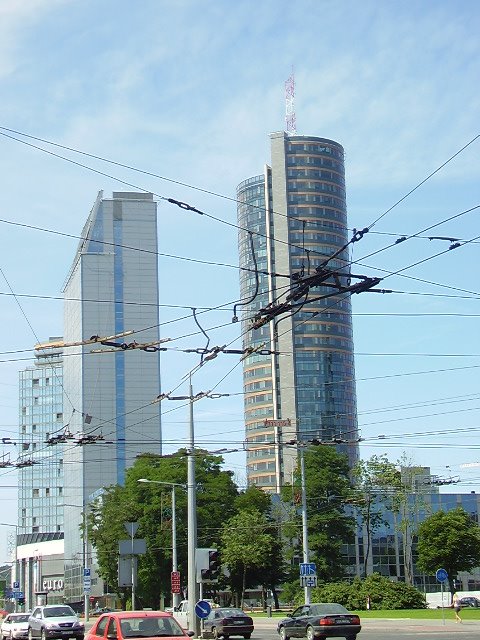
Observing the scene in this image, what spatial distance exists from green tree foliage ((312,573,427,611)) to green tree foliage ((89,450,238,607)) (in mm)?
10961

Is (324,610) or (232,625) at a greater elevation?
(324,610)

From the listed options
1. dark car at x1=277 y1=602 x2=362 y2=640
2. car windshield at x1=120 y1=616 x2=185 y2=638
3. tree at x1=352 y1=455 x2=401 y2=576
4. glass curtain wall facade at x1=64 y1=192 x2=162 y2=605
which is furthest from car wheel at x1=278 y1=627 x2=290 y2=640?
glass curtain wall facade at x1=64 y1=192 x2=162 y2=605

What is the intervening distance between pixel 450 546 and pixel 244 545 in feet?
47.2

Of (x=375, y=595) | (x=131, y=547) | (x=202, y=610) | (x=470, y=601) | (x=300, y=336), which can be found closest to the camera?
(x=202, y=610)

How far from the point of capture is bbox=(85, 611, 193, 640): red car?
58.4 ft

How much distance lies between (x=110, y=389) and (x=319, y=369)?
3505 centimetres

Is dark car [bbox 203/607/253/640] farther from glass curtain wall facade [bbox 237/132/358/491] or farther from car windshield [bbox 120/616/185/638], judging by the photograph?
glass curtain wall facade [bbox 237/132/358/491]

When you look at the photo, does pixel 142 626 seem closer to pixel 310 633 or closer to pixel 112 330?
pixel 310 633

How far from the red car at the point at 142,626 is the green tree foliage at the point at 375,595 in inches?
1758

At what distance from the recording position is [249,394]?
17912 centimetres

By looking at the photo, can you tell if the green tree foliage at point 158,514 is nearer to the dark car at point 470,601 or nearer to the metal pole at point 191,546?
the dark car at point 470,601

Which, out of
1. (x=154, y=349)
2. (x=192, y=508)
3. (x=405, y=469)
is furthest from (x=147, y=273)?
(x=154, y=349)

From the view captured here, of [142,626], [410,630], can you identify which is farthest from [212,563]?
[142,626]

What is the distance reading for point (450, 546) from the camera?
68.7 m
